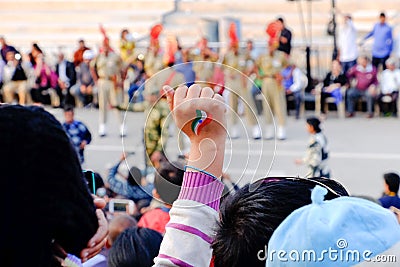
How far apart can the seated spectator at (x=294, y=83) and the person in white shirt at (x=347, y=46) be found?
89cm

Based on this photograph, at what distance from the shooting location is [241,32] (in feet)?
49.9

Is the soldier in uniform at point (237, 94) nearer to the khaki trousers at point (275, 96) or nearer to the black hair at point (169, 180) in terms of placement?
the black hair at point (169, 180)

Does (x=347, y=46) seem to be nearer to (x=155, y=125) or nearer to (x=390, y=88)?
(x=390, y=88)

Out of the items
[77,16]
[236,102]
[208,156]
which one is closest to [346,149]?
[236,102]

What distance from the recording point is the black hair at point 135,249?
2.73 meters

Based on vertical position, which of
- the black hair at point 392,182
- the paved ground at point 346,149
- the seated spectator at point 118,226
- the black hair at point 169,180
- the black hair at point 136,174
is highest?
the black hair at point 169,180

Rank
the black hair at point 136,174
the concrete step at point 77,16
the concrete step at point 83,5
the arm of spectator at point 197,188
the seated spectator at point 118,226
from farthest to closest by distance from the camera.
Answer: the concrete step at point 83,5 < the concrete step at point 77,16 < the seated spectator at point 118,226 < the black hair at point 136,174 < the arm of spectator at point 197,188

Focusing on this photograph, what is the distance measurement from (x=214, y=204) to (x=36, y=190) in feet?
1.68

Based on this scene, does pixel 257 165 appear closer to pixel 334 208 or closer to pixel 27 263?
pixel 334 208

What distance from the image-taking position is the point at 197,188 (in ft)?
5.49

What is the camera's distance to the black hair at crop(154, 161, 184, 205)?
75.0 inches

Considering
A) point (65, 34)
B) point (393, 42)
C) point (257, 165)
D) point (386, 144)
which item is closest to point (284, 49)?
point (393, 42)

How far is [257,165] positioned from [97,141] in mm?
9288

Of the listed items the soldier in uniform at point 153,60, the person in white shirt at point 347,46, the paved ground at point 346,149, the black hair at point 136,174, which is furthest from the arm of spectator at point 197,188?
the person in white shirt at point 347,46
